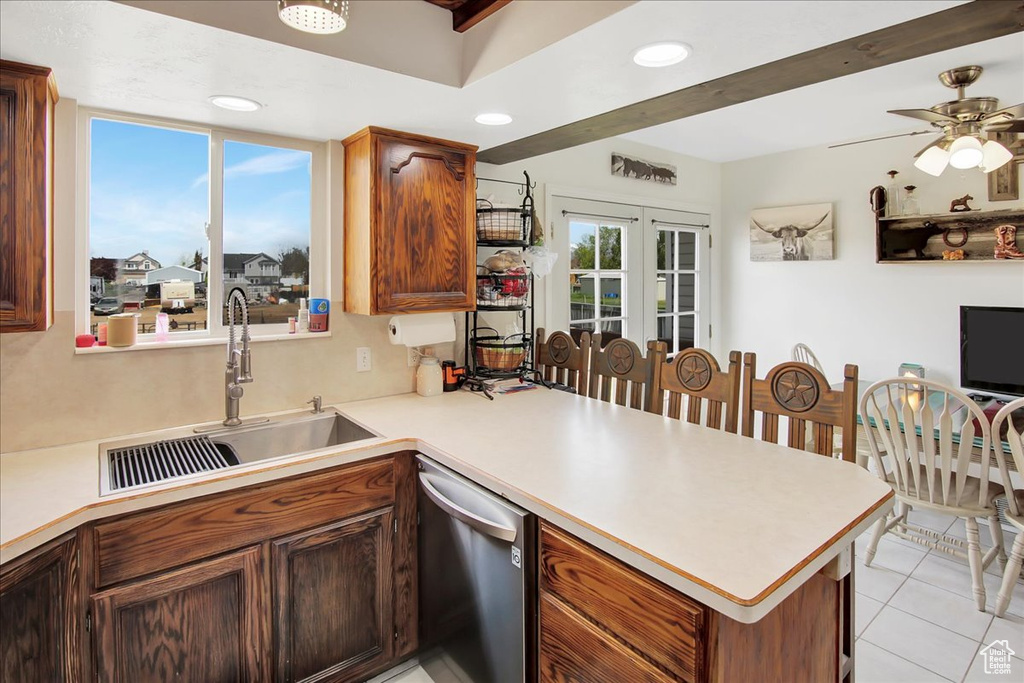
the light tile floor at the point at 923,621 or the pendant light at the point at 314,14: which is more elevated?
the pendant light at the point at 314,14

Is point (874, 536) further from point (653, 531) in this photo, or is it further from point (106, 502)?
point (106, 502)

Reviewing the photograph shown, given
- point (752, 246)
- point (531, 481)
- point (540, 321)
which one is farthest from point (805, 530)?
point (752, 246)

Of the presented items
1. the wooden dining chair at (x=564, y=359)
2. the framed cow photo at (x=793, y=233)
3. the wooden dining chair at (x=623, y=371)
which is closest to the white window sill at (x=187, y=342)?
the wooden dining chair at (x=564, y=359)

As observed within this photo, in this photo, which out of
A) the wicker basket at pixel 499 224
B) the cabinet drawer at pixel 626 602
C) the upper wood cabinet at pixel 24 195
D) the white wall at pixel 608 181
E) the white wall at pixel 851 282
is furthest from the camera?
the white wall at pixel 851 282

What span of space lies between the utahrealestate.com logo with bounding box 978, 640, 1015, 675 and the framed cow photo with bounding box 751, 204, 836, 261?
2459 mm

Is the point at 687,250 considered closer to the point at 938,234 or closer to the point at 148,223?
the point at 938,234

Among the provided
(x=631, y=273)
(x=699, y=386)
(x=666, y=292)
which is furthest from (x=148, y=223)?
(x=666, y=292)

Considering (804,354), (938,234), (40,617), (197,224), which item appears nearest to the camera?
(40,617)

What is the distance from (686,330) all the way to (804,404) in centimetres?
242

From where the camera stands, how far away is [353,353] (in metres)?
2.44

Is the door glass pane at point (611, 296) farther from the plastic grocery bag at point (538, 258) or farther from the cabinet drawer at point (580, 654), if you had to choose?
the cabinet drawer at point (580, 654)

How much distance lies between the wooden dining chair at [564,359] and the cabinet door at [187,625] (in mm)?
1642

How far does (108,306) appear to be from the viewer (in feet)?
6.56

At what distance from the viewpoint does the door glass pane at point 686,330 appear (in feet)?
13.7
